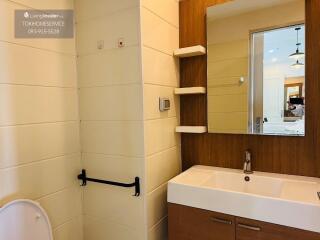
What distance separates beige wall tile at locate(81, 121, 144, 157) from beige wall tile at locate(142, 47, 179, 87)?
1.03 feet

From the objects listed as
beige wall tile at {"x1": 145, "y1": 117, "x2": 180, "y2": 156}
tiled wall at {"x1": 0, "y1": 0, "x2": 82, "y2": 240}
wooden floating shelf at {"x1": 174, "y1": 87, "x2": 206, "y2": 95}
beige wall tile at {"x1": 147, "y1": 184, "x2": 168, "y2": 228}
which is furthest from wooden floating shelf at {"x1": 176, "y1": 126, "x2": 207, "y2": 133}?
tiled wall at {"x1": 0, "y1": 0, "x2": 82, "y2": 240}

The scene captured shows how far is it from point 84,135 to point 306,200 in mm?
1354

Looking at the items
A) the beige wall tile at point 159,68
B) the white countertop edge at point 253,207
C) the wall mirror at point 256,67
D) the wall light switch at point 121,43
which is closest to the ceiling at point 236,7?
the wall mirror at point 256,67

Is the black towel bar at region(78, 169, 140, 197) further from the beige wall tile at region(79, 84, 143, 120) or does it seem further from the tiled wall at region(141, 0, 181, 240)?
the beige wall tile at region(79, 84, 143, 120)

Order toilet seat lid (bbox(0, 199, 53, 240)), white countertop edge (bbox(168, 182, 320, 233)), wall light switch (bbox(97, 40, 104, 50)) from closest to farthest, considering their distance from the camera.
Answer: white countertop edge (bbox(168, 182, 320, 233)) < toilet seat lid (bbox(0, 199, 53, 240)) < wall light switch (bbox(97, 40, 104, 50))

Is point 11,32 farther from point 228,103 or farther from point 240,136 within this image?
point 240,136

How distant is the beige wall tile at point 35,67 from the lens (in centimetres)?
125

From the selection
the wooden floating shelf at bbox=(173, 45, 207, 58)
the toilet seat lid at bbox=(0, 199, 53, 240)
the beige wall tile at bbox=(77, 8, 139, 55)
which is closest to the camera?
the toilet seat lid at bbox=(0, 199, 53, 240)

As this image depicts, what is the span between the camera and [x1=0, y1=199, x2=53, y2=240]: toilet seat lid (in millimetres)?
1189

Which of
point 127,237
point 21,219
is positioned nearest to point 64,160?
point 21,219

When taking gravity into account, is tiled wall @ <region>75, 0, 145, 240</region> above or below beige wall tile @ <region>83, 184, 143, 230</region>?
above

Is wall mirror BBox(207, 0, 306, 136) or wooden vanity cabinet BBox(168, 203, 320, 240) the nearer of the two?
wooden vanity cabinet BBox(168, 203, 320, 240)

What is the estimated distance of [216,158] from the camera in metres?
1.75

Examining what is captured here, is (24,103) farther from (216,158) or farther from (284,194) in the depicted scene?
(284,194)
